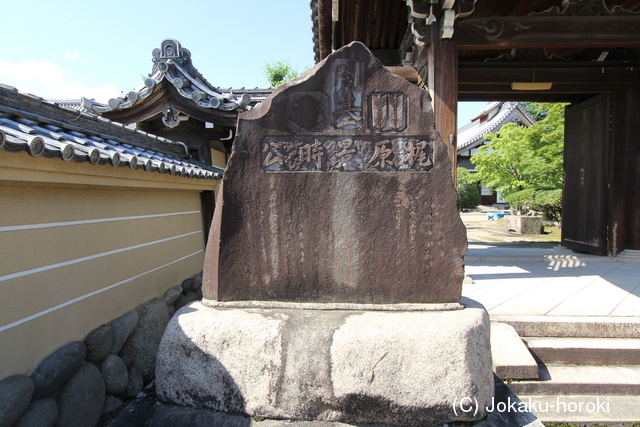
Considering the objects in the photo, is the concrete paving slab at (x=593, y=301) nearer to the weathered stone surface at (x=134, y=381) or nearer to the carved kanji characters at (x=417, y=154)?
the carved kanji characters at (x=417, y=154)

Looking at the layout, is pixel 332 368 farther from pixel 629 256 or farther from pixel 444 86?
pixel 629 256

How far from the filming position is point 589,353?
3549 mm

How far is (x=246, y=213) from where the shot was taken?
264cm

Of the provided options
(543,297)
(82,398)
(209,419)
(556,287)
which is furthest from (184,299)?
(556,287)

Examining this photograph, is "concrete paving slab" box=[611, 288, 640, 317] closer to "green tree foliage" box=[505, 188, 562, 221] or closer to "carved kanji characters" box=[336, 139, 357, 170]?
"carved kanji characters" box=[336, 139, 357, 170]

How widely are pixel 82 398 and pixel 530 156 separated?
49.7 feet

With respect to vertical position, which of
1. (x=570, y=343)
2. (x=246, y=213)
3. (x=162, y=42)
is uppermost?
(x=162, y=42)

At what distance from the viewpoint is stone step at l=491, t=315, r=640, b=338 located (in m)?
3.75

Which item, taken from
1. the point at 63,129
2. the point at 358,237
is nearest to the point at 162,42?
the point at 63,129

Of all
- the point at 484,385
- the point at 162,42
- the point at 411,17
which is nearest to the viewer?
the point at 484,385

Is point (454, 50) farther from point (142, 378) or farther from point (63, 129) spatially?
point (142, 378)

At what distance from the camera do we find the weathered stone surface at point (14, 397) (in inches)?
94.1

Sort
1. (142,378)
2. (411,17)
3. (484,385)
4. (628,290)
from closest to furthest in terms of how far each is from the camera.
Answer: (484,385), (142,378), (628,290), (411,17)

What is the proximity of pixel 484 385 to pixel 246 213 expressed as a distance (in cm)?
188
